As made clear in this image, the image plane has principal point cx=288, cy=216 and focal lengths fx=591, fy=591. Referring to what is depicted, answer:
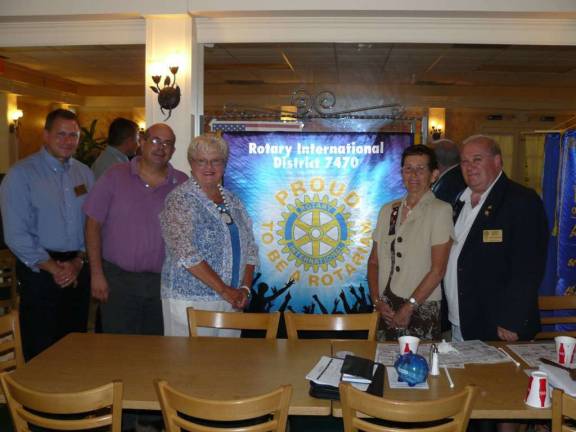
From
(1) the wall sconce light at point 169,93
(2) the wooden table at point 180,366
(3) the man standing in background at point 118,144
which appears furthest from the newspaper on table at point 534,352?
(3) the man standing in background at point 118,144

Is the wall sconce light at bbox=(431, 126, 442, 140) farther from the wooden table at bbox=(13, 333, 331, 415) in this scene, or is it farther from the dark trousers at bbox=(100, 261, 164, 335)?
the wooden table at bbox=(13, 333, 331, 415)

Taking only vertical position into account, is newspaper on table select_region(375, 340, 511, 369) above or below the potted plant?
Result: below

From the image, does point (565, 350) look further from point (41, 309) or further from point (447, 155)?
point (41, 309)

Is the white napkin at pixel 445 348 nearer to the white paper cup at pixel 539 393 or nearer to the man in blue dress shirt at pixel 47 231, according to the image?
the white paper cup at pixel 539 393

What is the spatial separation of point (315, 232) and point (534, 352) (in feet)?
6.06

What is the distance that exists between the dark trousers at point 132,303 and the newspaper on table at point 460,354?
1.39 m

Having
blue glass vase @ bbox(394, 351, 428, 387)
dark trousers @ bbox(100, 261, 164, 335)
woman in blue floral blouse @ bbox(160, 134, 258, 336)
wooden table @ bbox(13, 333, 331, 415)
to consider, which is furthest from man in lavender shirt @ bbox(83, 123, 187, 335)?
blue glass vase @ bbox(394, 351, 428, 387)

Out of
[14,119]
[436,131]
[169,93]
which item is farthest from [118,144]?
[436,131]

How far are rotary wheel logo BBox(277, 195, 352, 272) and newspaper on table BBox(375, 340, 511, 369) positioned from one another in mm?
1502

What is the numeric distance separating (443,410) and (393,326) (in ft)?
4.61

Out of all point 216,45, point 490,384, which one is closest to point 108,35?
point 216,45

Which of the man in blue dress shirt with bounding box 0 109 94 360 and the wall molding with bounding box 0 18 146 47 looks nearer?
the man in blue dress shirt with bounding box 0 109 94 360

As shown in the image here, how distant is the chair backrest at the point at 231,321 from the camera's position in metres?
2.72

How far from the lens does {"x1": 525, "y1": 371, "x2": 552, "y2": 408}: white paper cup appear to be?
1.91 meters
